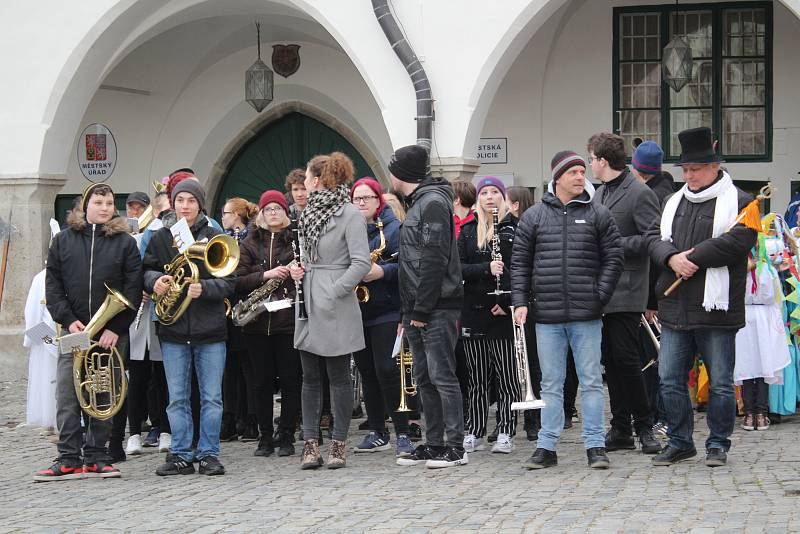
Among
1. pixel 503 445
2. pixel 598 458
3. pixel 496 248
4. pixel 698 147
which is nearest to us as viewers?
pixel 698 147

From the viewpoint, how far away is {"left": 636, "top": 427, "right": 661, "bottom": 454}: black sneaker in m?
8.39

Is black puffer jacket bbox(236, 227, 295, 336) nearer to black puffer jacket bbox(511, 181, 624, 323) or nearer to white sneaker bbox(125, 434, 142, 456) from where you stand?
white sneaker bbox(125, 434, 142, 456)

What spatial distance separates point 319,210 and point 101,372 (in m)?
1.79

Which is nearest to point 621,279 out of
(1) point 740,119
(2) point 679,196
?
(2) point 679,196

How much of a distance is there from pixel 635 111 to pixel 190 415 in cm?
939

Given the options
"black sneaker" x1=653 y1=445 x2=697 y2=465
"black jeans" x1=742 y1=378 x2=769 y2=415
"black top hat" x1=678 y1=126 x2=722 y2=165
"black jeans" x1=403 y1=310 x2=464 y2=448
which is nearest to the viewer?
"black top hat" x1=678 y1=126 x2=722 y2=165

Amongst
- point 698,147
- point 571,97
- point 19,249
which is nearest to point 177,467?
point 698,147

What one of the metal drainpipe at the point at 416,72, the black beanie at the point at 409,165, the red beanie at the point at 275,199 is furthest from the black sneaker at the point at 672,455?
the metal drainpipe at the point at 416,72

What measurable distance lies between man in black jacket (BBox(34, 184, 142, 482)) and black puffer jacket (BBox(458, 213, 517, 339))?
7.36ft

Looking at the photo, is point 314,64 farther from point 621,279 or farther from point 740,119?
point 621,279

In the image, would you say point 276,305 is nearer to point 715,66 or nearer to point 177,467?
point 177,467

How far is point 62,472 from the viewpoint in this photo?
842cm

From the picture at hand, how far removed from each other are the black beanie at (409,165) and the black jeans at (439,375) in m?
0.90

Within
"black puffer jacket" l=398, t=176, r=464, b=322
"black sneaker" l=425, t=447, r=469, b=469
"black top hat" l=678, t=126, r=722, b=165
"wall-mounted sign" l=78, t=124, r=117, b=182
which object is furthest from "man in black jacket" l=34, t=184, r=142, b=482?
"wall-mounted sign" l=78, t=124, r=117, b=182
